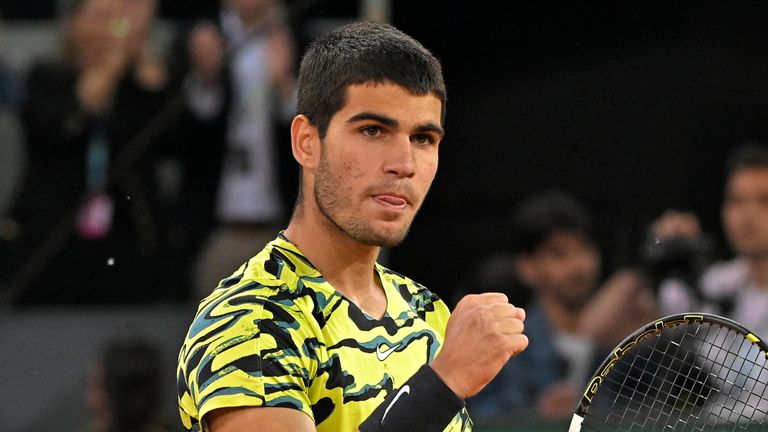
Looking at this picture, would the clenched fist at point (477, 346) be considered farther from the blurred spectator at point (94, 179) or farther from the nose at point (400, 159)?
the blurred spectator at point (94, 179)

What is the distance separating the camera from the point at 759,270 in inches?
265

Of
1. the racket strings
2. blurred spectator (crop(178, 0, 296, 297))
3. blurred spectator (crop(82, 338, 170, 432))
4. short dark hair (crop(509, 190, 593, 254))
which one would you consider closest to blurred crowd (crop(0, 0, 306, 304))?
blurred spectator (crop(178, 0, 296, 297))

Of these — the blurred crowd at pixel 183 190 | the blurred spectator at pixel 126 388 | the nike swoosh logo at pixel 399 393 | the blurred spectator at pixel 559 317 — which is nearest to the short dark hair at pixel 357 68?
the nike swoosh logo at pixel 399 393

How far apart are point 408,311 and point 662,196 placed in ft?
14.1

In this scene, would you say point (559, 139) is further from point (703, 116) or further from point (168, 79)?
point (168, 79)

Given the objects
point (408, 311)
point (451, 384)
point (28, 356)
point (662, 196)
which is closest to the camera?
point (451, 384)

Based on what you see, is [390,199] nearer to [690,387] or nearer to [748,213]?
[690,387]

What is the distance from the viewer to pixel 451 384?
2719 mm

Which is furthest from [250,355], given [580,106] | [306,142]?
[580,106]

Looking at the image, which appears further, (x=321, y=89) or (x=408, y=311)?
(x=408, y=311)

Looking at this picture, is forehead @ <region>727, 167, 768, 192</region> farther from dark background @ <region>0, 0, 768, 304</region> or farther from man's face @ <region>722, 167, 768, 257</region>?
dark background @ <region>0, 0, 768, 304</region>

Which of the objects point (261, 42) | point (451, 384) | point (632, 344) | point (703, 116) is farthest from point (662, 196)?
point (451, 384)

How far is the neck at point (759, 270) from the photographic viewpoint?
6715mm

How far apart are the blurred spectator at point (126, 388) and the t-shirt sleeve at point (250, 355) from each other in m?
3.30
